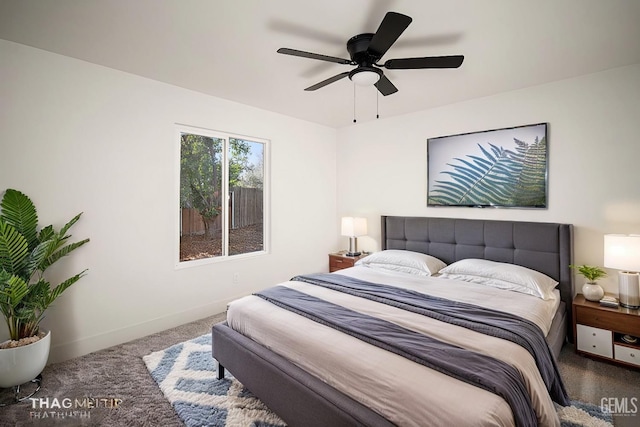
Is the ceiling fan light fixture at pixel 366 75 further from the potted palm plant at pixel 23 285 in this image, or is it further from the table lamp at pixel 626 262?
the potted palm plant at pixel 23 285

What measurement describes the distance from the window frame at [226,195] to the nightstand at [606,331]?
3381 mm

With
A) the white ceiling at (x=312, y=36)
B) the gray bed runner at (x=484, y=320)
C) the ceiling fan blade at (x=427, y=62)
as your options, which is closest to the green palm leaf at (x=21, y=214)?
the white ceiling at (x=312, y=36)

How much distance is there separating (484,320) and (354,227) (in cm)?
246

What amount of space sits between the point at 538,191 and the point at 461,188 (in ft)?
2.51

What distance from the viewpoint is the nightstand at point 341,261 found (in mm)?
4320

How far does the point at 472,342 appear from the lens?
1.69m

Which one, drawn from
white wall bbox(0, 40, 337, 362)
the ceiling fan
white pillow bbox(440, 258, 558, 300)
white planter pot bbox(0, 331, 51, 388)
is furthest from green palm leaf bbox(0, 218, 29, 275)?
white pillow bbox(440, 258, 558, 300)

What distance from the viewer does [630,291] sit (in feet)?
8.16

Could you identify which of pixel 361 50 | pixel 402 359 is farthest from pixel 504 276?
pixel 361 50

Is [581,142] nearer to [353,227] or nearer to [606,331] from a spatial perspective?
[606,331]

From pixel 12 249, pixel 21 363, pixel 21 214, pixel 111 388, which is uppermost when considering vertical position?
pixel 21 214

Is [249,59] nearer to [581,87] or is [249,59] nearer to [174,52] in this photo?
[174,52]

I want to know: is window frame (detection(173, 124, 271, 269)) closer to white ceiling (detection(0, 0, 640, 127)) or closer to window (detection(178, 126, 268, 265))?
window (detection(178, 126, 268, 265))

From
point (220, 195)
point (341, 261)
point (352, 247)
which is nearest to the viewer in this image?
point (220, 195)
